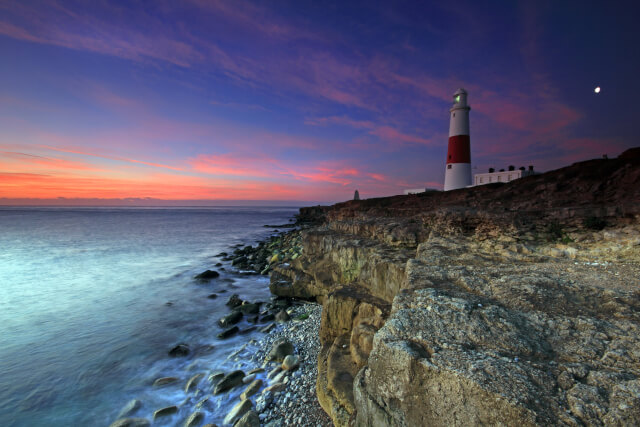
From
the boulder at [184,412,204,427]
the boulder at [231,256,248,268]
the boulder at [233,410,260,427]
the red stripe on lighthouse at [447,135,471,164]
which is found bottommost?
the boulder at [184,412,204,427]

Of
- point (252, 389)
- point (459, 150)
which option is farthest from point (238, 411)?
point (459, 150)

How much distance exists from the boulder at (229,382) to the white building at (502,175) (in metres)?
29.4

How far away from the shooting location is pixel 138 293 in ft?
41.0

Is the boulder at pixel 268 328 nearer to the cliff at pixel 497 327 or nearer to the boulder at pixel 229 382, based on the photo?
the boulder at pixel 229 382

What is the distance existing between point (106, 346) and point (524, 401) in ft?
32.8

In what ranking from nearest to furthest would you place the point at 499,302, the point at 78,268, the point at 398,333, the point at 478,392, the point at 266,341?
the point at 478,392, the point at 398,333, the point at 499,302, the point at 266,341, the point at 78,268

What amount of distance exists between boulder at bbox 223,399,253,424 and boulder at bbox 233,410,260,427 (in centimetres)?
18

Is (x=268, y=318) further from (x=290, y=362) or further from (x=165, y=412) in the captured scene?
(x=165, y=412)

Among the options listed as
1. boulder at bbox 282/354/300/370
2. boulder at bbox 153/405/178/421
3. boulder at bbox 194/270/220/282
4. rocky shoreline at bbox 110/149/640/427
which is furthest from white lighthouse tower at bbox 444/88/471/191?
boulder at bbox 153/405/178/421

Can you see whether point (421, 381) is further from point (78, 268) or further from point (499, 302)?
point (78, 268)

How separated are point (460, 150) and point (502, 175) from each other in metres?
9.32

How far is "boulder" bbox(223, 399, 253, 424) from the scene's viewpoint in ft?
15.2

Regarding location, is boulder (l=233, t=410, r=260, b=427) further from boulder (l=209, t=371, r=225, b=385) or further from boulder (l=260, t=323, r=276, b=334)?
boulder (l=260, t=323, r=276, b=334)

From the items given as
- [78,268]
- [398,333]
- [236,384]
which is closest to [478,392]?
[398,333]
